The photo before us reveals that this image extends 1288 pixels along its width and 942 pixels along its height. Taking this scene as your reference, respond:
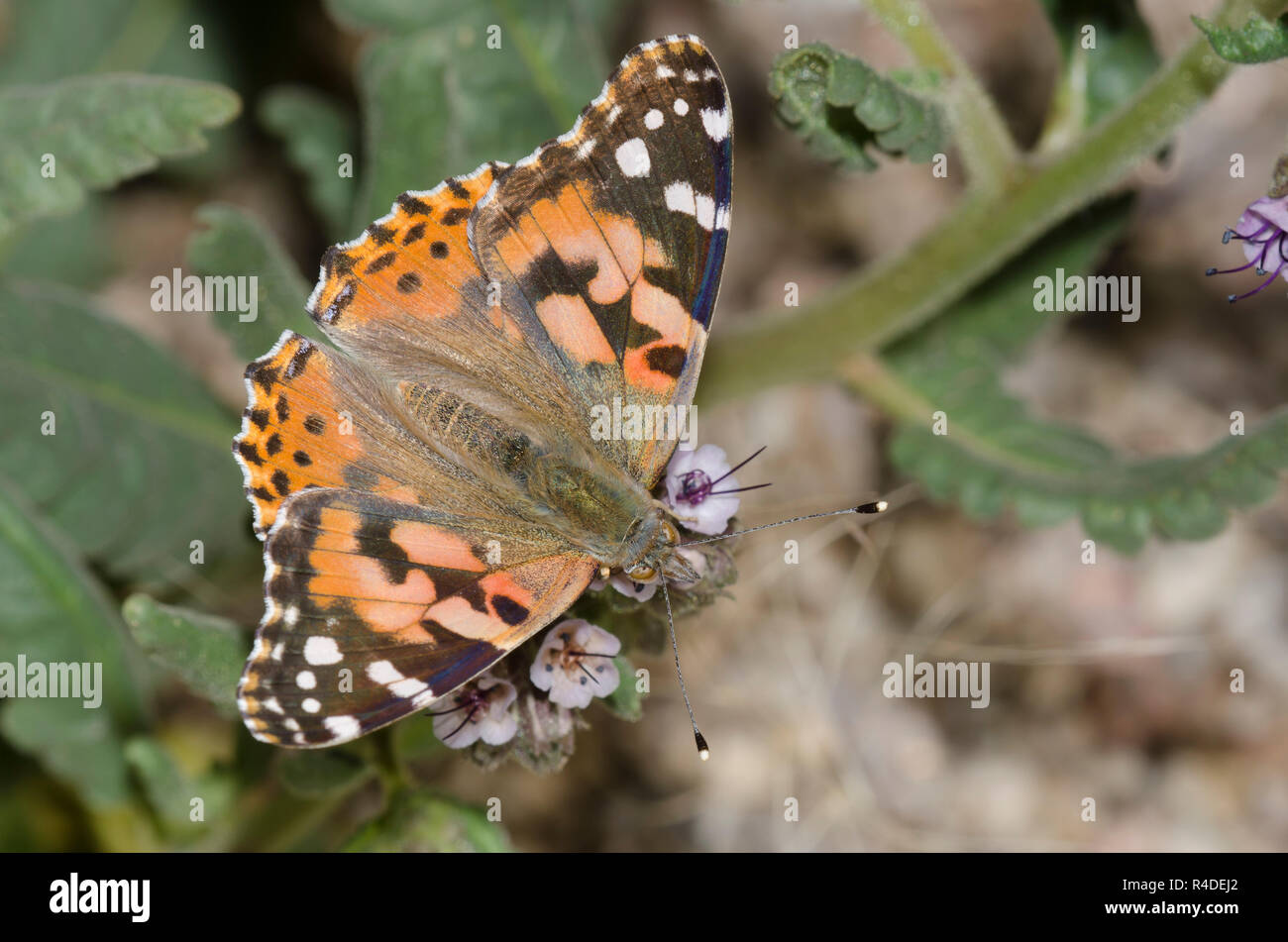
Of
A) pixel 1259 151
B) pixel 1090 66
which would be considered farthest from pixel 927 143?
pixel 1259 151

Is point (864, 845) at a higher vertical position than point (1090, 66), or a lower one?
lower

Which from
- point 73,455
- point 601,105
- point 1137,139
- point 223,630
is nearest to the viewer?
point 601,105

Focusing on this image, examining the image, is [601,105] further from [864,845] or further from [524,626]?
[864,845]

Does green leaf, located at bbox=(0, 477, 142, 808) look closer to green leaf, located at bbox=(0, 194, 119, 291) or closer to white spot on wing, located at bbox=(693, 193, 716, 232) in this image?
green leaf, located at bbox=(0, 194, 119, 291)

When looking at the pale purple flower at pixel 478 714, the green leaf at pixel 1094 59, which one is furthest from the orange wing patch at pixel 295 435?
the green leaf at pixel 1094 59

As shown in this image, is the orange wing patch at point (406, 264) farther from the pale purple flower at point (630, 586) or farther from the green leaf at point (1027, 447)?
the green leaf at point (1027, 447)

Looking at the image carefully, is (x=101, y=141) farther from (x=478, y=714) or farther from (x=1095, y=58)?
(x=1095, y=58)
